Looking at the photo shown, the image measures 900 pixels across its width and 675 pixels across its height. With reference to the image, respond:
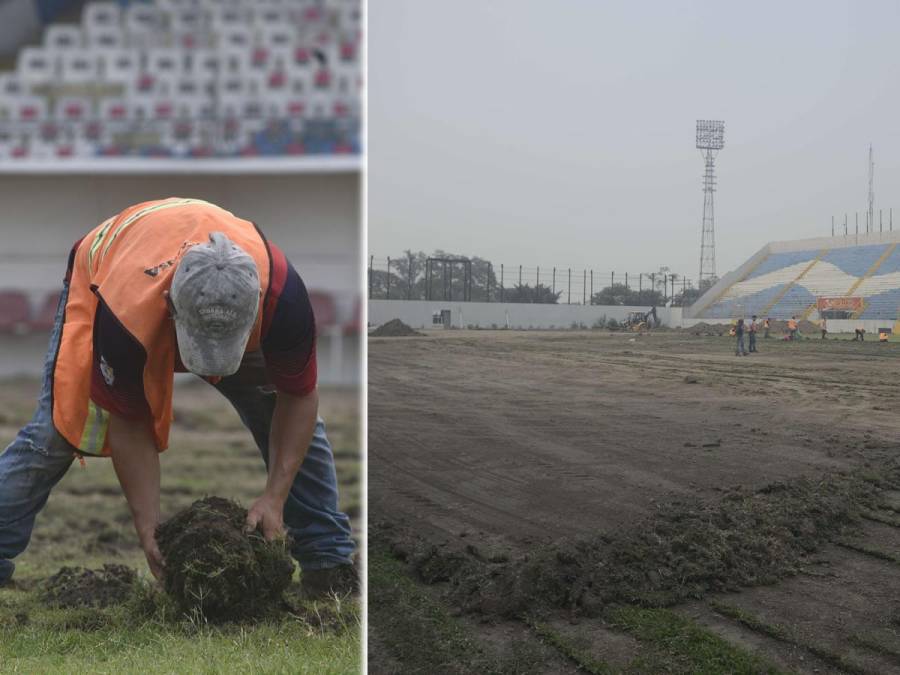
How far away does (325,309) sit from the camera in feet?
33.7

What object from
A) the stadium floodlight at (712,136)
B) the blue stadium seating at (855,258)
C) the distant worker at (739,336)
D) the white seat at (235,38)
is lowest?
the distant worker at (739,336)

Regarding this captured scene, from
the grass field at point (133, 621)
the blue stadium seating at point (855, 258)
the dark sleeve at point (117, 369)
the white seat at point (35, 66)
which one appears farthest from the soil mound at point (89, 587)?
the white seat at point (35, 66)

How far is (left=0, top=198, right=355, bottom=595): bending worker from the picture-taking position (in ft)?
7.43

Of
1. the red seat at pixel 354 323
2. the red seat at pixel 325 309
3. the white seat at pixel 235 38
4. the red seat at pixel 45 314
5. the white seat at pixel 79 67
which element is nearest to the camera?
the red seat at pixel 325 309

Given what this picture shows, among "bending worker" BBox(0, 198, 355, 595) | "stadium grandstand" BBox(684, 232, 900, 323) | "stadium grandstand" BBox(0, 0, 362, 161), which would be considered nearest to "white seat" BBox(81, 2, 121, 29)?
"stadium grandstand" BBox(0, 0, 362, 161)

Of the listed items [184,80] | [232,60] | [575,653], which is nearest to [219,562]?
[575,653]

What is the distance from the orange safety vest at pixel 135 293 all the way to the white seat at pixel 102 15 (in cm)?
1403

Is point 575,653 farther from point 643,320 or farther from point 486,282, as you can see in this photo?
point 486,282

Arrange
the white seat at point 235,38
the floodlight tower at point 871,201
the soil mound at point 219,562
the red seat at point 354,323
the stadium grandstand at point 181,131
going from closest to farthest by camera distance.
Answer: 1. the floodlight tower at point 871,201
2. the soil mound at point 219,562
3. the red seat at point 354,323
4. the stadium grandstand at point 181,131
5. the white seat at point 235,38

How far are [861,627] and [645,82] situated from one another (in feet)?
6.08

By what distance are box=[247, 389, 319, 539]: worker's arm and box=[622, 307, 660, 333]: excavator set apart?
3.61ft

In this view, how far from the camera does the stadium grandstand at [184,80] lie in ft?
42.0

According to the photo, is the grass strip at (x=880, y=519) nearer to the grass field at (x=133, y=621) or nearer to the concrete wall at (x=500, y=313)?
the concrete wall at (x=500, y=313)

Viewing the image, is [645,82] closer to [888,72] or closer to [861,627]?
[888,72]
